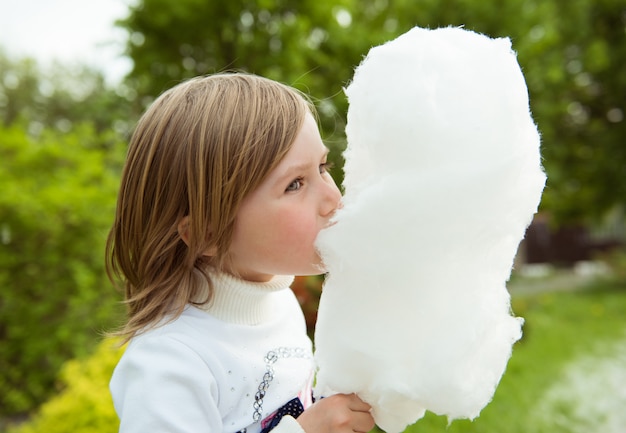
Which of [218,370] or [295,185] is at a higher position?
[295,185]

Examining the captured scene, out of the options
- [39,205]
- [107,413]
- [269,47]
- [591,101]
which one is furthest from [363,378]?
[591,101]

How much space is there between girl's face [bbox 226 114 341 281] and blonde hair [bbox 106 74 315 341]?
0.08 ft

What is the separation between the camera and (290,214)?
1261 mm

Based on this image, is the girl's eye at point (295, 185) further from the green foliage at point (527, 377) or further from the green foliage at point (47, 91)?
the green foliage at point (47, 91)

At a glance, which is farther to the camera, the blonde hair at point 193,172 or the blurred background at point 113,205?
the blurred background at point 113,205

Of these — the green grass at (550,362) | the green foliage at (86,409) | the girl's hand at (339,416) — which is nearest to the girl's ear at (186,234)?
the girl's hand at (339,416)

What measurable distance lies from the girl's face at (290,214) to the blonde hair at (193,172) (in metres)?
0.02

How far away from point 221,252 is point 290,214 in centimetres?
21

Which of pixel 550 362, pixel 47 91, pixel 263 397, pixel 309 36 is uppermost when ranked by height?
pixel 263 397

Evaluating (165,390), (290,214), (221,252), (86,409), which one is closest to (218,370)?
(165,390)

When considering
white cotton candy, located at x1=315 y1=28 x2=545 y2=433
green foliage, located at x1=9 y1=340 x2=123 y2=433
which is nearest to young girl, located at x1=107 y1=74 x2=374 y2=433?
white cotton candy, located at x1=315 y1=28 x2=545 y2=433

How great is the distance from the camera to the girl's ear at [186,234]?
1.37m

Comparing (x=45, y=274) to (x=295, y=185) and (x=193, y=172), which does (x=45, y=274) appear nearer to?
(x=193, y=172)

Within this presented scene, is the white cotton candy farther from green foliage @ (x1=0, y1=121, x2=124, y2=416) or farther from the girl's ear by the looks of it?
green foliage @ (x1=0, y1=121, x2=124, y2=416)
